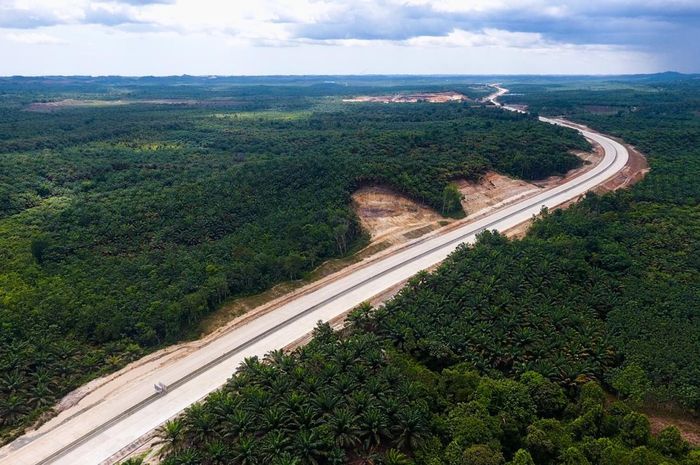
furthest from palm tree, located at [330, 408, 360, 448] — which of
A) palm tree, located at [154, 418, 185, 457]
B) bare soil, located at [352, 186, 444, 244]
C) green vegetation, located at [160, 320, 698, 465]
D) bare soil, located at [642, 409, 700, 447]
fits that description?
bare soil, located at [352, 186, 444, 244]

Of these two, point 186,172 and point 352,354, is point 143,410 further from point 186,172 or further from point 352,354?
point 186,172

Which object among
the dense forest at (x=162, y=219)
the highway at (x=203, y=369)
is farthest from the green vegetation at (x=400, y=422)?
the dense forest at (x=162, y=219)

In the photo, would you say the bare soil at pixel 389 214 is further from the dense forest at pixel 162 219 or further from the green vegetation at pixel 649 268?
A: the green vegetation at pixel 649 268

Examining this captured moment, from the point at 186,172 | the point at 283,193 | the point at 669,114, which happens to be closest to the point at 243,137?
the point at 186,172

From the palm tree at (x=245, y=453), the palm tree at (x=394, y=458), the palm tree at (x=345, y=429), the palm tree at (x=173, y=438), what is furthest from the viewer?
the palm tree at (x=173, y=438)

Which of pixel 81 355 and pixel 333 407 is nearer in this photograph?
pixel 333 407
